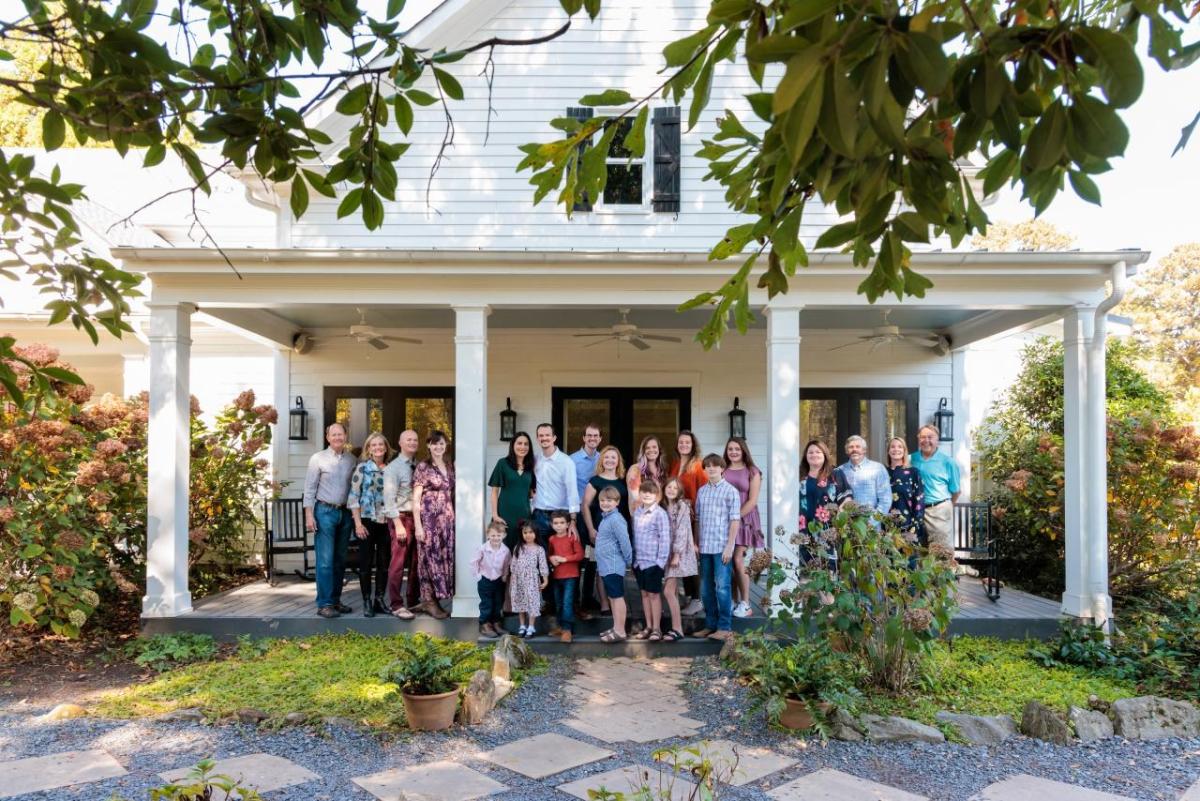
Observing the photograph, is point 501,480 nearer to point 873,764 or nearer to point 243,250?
point 243,250

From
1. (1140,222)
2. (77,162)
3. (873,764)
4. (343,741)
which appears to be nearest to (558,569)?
(343,741)

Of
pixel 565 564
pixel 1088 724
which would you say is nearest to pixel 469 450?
pixel 565 564

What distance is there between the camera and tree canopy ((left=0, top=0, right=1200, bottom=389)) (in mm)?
1240

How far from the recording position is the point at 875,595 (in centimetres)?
458

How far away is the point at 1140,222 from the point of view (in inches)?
1414

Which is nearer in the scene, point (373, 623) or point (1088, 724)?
point (1088, 724)

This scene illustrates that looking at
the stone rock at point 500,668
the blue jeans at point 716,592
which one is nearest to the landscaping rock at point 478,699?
the stone rock at point 500,668

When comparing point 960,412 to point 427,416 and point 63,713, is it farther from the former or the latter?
point 63,713

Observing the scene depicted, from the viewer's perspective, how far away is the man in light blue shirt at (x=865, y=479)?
598cm

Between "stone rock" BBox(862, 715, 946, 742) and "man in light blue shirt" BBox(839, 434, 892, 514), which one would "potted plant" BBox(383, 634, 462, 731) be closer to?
"stone rock" BBox(862, 715, 946, 742)

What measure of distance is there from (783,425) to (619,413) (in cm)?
285

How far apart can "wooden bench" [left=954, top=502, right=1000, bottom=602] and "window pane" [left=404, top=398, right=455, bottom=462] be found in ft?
17.4

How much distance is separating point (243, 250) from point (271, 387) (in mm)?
3537

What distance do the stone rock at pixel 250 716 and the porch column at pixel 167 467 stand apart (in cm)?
206
